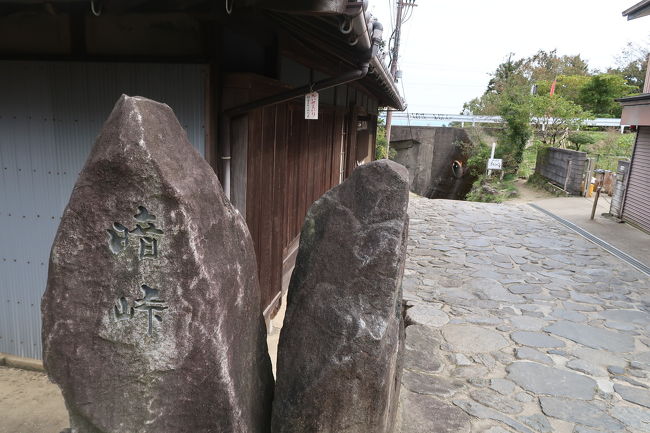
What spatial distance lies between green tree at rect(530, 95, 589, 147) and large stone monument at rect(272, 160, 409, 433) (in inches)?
898

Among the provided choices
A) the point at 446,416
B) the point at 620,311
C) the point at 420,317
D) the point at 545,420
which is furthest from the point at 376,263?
the point at 620,311

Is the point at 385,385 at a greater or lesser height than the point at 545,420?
A: greater

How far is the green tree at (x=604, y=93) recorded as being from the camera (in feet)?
106

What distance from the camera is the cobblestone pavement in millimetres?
4879

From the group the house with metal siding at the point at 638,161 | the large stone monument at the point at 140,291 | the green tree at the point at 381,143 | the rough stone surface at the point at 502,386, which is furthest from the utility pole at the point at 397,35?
the large stone monument at the point at 140,291

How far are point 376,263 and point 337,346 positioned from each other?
58 cm

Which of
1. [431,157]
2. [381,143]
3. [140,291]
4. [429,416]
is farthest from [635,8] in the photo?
[431,157]

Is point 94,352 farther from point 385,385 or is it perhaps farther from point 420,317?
point 420,317

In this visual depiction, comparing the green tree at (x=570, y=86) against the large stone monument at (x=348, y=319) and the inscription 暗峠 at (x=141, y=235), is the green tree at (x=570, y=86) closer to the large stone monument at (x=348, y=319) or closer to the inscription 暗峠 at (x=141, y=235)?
the large stone monument at (x=348, y=319)

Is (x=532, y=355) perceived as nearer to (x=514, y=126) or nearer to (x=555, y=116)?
(x=555, y=116)

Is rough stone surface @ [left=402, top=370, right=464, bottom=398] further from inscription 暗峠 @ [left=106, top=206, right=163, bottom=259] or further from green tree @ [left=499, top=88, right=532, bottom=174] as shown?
green tree @ [left=499, top=88, right=532, bottom=174]

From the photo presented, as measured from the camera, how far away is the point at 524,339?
659 centimetres

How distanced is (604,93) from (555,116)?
13.3 meters

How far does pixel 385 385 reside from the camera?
9.95 feet
